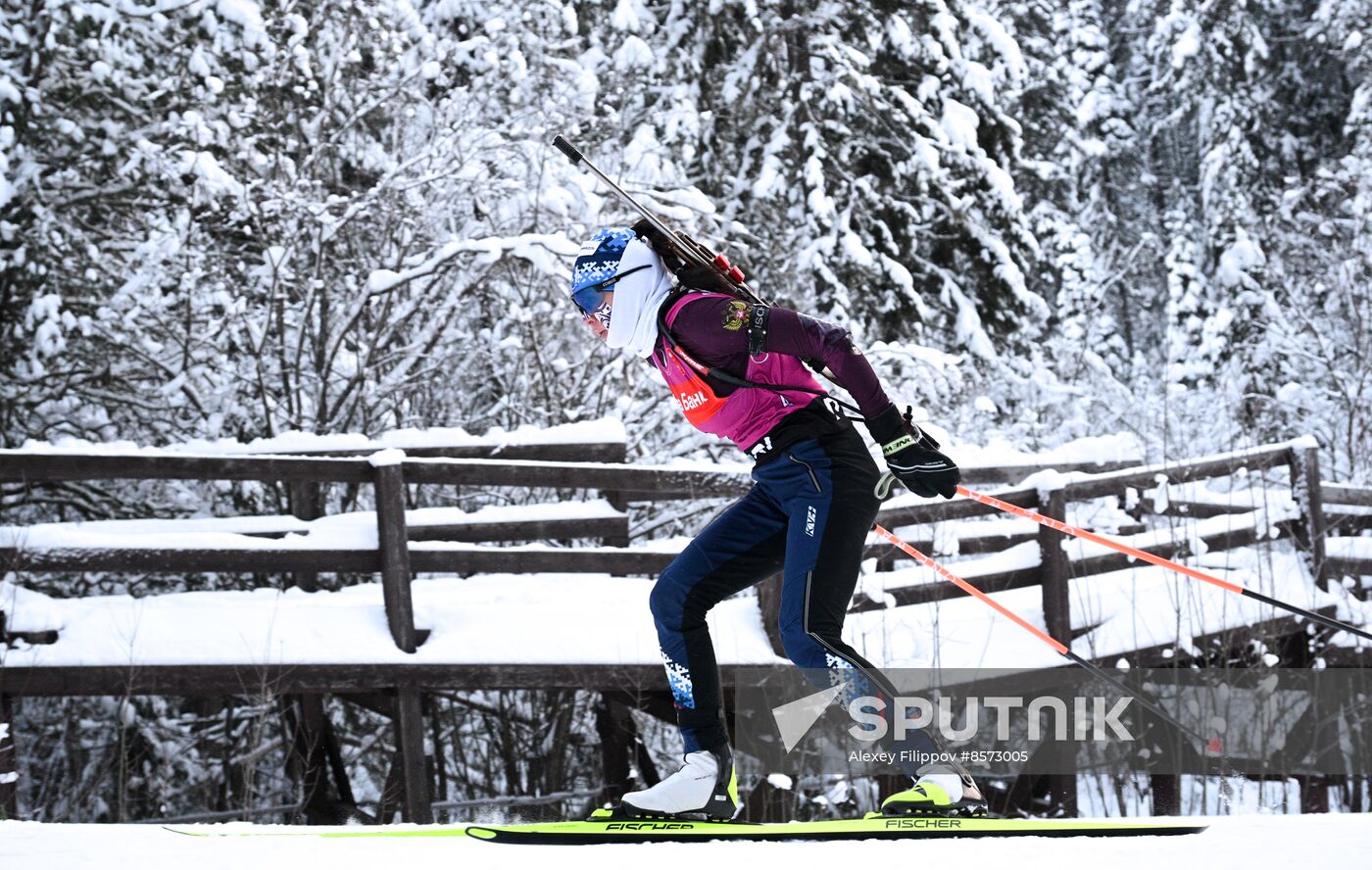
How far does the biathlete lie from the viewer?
11.2 ft

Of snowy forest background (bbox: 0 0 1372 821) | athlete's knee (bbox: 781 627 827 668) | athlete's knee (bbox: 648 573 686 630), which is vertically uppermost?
snowy forest background (bbox: 0 0 1372 821)

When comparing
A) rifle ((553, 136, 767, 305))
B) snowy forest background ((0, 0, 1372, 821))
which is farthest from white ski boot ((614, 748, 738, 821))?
snowy forest background ((0, 0, 1372, 821))

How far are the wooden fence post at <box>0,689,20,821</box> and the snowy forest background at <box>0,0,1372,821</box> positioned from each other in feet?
4.22

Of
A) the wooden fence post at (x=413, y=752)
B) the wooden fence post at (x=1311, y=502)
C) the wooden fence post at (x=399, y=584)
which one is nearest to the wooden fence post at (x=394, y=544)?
the wooden fence post at (x=399, y=584)

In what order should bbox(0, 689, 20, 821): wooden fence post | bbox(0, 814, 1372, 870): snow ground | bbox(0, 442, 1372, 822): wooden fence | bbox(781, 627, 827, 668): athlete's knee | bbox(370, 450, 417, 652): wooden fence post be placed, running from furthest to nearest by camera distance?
bbox(370, 450, 417, 652): wooden fence post < bbox(0, 442, 1372, 822): wooden fence < bbox(0, 689, 20, 821): wooden fence post < bbox(781, 627, 827, 668): athlete's knee < bbox(0, 814, 1372, 870): snow ground

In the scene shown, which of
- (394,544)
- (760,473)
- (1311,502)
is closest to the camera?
(760,473)

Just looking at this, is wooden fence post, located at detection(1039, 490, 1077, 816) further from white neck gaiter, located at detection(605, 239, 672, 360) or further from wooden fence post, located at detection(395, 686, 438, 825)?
white neck gaiter, located at detection(605, 239, 672, 360)

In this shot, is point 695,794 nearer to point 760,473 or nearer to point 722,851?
point 722,851

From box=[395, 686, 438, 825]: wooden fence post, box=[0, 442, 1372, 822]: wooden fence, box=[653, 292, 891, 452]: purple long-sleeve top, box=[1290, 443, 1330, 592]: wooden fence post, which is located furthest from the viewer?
→ box=[1290, 443, 1330, 592]: wooden fence post

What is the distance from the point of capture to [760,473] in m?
3.64

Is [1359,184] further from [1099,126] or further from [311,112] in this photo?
[311,112]

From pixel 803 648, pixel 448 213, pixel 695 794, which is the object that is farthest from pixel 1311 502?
pixel 448 213

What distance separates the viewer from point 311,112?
10.2 metres

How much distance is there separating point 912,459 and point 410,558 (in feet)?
11.7
